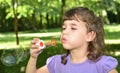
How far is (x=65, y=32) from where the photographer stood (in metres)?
2.75

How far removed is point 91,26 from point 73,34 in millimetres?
187

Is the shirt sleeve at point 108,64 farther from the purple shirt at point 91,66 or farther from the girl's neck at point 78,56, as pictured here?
the girl's neck at point 78,56

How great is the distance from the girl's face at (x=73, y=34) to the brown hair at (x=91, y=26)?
39mm

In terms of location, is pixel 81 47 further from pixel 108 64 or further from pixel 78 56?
pixel 108 64

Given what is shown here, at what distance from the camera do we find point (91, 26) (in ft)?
9.48

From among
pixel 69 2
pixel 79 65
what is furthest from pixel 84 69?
pixel 69 2

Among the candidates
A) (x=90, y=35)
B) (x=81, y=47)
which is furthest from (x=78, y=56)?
(x=90, y=35)

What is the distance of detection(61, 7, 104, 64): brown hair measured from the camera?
287cm

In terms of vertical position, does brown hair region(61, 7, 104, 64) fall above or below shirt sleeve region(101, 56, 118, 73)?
above

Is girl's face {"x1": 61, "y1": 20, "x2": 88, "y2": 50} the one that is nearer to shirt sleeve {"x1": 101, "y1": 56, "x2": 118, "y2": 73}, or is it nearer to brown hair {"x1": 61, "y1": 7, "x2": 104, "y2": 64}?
brown hair {"x1": 61, "y1": 7, "x2": 104, "y2": 64}

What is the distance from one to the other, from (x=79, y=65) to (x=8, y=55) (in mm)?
1266

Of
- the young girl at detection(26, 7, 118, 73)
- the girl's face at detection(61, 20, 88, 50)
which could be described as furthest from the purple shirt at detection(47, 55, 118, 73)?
the girl's face at detection(61, 20, 88, 50)

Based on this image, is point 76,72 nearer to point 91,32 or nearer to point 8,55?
point 91,32

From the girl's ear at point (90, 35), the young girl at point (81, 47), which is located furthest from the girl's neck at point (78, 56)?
the girl's ear at point (90, 35)
